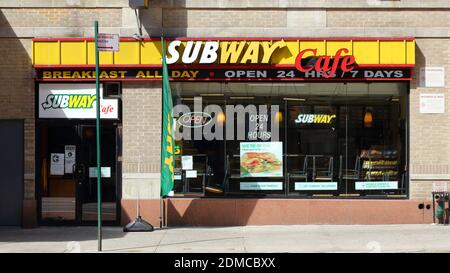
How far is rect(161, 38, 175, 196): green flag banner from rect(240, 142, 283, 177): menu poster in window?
1564 millimetres

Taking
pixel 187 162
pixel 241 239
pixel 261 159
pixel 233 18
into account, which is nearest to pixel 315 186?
pixel 261 159

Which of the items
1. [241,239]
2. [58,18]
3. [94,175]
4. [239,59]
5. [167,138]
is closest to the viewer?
[241,239]

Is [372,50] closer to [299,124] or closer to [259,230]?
[299,124]

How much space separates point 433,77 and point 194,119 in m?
4.99

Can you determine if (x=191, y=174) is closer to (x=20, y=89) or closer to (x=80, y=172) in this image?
(x=80, y=172)

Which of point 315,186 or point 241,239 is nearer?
point 241,239

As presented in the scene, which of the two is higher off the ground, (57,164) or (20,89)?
(20,89)

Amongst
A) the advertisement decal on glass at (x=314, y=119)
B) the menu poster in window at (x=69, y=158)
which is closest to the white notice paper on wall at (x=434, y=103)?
the advertisement decal on glass at (x=314, y=119)

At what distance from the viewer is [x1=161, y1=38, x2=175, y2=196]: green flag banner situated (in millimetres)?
13875

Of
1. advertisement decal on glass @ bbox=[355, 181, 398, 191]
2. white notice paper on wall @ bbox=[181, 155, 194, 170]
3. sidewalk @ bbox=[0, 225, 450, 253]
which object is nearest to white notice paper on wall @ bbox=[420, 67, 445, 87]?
advertisement decal on glass @ bbox=[355, 181, 398, 191]

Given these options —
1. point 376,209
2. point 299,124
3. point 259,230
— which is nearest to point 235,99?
point 299,124

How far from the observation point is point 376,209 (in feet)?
47.0

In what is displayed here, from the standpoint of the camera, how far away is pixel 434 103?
14.2 meters

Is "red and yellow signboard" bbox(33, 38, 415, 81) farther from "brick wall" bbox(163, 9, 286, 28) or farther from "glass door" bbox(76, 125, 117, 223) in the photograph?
"glass door" bbox(76, 125, 117, 223)
